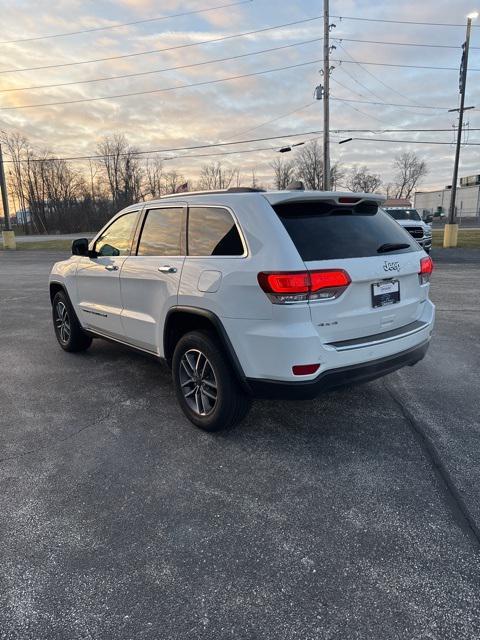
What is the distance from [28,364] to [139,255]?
2.39 meters

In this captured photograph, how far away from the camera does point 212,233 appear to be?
3389 millimetres

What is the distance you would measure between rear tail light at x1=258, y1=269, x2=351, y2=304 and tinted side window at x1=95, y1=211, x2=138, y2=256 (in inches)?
82.2

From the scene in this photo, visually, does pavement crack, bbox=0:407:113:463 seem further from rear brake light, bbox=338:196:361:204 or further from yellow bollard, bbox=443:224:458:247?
yellow bollard, bbox=443:224:458:247

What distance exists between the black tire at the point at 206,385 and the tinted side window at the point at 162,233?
0.84 meters

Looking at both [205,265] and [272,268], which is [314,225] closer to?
[272,268]

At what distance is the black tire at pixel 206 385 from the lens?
327 centimetres

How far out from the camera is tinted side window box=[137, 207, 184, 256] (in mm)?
3781

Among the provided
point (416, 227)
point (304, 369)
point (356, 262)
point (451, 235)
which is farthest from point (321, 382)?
→ point (451, 235)

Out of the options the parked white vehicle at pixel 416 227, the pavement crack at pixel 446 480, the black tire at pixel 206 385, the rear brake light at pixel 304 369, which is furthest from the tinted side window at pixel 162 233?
the parked white vehicle at pixel 416 227

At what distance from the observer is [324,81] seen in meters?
23.6

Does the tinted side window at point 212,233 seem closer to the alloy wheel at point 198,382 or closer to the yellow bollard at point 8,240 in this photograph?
the alloy wheel at point 198,382

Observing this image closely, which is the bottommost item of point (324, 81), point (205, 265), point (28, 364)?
point (28, 364)

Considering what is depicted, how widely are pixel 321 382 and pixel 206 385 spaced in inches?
39.2

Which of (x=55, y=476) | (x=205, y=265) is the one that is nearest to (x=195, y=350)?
(x=205, y=265)
